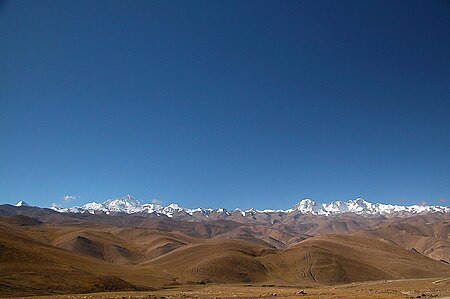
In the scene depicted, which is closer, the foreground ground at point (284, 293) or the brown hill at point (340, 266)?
the foreground ground at point (284, 293)

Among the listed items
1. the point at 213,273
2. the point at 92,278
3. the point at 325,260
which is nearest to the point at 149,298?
the point at 92,278

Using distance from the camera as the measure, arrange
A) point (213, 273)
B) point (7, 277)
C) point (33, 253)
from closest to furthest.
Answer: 1. point (7, 277)
2. point (33, 253)
3. point (213, 273)

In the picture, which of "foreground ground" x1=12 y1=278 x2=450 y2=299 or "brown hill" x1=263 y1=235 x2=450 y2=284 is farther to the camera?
"brown hill" x1=263 y1=235 x2=450 y2=284

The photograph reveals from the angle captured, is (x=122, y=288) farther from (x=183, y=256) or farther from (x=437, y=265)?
(x=437, y=265)

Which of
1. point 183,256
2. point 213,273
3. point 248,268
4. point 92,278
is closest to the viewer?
point 92,278

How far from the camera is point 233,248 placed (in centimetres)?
19862

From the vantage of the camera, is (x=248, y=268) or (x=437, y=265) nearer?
(x=248, y=268)

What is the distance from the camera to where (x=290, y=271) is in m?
161

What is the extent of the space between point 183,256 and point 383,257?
9453 cm

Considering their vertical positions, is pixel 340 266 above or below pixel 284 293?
above

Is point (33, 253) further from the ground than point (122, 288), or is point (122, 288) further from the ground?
point (33, 253)

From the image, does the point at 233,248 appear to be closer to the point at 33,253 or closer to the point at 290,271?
the point at 290,271

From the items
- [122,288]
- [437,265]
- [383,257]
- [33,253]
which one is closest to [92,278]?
[122,288]

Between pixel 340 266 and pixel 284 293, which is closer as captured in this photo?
pixel 284 293
